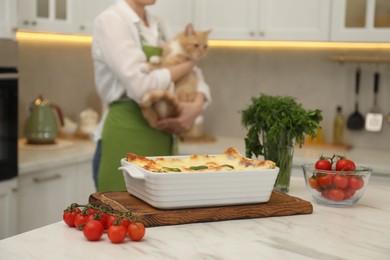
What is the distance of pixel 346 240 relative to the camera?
155 centimetres

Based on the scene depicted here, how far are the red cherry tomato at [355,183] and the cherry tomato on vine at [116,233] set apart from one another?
2.26ft

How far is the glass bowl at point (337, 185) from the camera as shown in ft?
5.95

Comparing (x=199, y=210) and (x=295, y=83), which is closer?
(x=199, y=210)

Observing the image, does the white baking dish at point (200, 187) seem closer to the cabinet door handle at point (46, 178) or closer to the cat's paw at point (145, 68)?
the cat's paw at point (145, 68)

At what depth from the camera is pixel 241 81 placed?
4305mm

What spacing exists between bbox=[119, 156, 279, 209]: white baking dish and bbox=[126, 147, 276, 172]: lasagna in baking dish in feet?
0.11

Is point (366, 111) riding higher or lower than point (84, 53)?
lower

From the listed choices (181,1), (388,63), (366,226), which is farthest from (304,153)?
(366,226)

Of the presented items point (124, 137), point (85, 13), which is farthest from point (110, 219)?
point (85, 13)

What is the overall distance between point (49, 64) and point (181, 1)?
89 cm

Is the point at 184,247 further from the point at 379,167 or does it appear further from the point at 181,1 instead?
the point at 181,1

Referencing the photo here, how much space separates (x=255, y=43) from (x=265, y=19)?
0.42 meters

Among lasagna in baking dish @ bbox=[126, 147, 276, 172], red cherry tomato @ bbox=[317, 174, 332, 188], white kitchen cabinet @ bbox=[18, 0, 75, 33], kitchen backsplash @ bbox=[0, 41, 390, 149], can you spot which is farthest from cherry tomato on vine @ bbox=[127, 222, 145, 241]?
kitchen backsplash @ bbox=[0, 41, 390, 149]

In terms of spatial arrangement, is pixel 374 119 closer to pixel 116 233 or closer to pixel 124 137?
pixel 124 137
